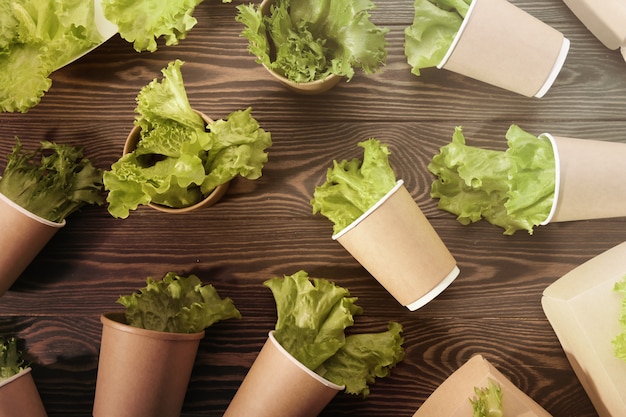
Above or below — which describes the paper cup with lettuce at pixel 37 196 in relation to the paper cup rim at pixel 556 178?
below

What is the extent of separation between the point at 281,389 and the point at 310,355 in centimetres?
9

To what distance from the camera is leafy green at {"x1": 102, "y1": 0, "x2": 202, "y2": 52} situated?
1109 mm

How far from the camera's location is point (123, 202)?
1108mm

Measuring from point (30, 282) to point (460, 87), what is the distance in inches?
43.0

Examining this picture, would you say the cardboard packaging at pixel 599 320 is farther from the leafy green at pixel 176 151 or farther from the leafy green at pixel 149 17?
the leafy green at pixel 149 17

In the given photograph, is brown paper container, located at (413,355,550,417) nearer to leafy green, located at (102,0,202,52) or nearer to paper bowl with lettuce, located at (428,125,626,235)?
paper bowl with lettuce, located at (428,125,626,235)

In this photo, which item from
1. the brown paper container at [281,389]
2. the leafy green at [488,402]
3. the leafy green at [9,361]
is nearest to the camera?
the leafy green at [488,402]

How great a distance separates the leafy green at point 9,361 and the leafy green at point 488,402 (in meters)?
0.95

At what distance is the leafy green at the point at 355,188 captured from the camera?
1.10 m

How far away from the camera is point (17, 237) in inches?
43.9

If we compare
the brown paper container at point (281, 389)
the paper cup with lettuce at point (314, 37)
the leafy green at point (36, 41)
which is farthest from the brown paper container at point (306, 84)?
the brown paper container at point (281, 389)

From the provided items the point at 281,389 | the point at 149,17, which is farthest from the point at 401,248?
the point at 149,17

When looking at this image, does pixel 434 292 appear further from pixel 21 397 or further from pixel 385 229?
pixel 21 397

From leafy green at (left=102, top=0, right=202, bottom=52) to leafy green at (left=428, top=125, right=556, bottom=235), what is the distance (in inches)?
23.7
